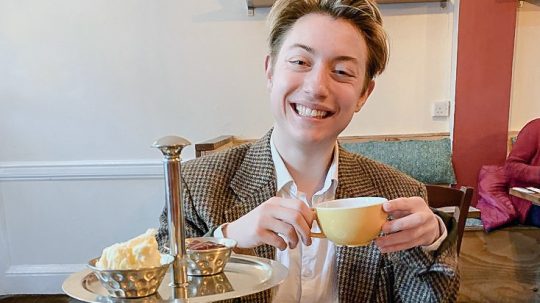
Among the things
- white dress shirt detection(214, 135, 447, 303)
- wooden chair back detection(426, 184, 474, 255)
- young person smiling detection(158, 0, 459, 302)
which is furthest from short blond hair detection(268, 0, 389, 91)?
wooden chair back detection(426, 184, 474, 255)

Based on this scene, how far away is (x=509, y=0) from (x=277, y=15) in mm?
2294

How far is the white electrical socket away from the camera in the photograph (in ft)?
9.54

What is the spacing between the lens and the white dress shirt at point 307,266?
960 millimetres

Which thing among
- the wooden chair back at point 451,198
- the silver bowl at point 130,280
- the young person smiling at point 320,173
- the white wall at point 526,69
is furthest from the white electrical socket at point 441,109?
the silver bowl at point 130,280

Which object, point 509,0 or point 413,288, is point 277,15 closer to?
point 413,288

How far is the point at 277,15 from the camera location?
0.97m

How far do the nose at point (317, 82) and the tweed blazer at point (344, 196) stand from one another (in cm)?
21

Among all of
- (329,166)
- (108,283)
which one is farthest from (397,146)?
(108,283)

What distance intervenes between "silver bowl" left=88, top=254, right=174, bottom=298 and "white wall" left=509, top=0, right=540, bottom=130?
9.65 ft

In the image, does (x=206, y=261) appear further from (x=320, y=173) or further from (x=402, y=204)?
(x=320, y=173)

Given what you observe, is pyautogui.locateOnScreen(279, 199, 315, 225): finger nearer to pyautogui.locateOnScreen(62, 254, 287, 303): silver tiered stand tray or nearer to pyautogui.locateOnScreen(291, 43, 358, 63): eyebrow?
pyautogui.locateOnScreen(62, 254, 287, 303): silver tiered stand tray

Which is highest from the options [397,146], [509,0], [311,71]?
[509,0]

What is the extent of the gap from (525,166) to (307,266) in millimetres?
2012

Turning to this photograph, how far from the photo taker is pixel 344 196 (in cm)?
101
